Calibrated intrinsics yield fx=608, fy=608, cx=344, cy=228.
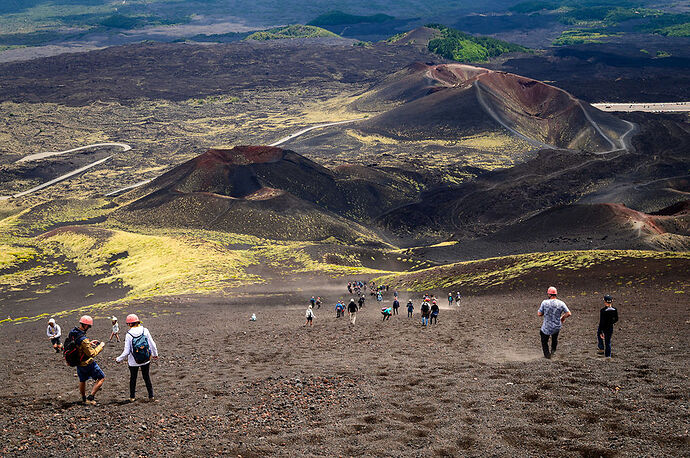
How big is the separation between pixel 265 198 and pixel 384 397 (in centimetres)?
5851

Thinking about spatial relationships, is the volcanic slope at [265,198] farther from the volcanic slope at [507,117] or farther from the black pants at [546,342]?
the black pants at [546,342]

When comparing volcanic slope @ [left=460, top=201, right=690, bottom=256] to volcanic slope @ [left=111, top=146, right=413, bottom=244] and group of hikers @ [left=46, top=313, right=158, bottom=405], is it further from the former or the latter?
group of hikers @ [left=46, top=313, right=158, bottom=405]

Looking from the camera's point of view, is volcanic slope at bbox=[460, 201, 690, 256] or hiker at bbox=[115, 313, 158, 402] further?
volcanic slope at bbox=[460, 201, 690, 256]

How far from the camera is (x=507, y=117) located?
375ft

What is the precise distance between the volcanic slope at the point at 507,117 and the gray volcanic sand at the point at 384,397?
293 ft

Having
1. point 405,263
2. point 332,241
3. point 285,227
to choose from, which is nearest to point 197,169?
point 285,227

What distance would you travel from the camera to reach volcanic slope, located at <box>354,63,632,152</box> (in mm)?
105769

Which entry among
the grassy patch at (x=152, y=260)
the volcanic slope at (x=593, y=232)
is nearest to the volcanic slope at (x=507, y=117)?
the volcanic slope at (x=593, y=232)

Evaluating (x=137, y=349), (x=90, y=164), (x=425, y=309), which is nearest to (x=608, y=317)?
(x=425, y=309)

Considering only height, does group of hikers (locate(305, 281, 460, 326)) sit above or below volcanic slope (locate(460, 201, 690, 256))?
below

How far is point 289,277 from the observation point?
153 ft

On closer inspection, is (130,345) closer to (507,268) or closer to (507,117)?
(507,268)

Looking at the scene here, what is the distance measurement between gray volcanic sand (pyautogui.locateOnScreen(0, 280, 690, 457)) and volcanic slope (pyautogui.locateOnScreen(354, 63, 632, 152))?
293ft

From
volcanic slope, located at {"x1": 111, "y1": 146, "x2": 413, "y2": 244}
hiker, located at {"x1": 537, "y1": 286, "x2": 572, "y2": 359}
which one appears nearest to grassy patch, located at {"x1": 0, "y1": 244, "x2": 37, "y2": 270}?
volcanic slope, located at {"x1": 111, "y1": 146, "x2": 413, "y2": 244}
